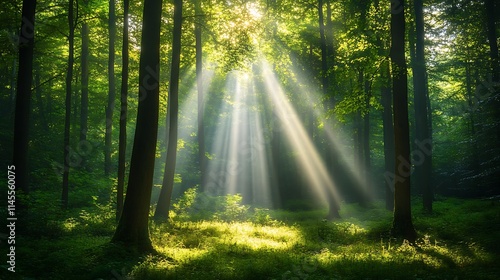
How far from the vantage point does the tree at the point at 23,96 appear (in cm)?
1212

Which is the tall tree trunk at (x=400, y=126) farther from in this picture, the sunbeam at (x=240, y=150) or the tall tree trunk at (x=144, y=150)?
the sunbeam at (x=240, y=150)

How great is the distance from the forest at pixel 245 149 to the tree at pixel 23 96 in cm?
4

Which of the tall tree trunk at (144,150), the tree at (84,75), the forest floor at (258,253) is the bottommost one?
the forest floor at (258,253)

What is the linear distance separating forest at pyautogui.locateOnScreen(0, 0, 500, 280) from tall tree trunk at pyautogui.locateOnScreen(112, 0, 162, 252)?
39mm

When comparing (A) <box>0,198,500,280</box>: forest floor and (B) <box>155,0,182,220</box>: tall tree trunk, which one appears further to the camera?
(B) <box>155,0,182,220</box>: tall tree trunk

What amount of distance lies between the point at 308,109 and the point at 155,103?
1854 centimetres

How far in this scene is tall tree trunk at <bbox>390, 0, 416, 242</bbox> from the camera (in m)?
12.3

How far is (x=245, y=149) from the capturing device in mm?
36656

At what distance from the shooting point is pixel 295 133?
29.6 metres

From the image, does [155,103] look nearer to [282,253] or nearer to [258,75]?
[282,253]

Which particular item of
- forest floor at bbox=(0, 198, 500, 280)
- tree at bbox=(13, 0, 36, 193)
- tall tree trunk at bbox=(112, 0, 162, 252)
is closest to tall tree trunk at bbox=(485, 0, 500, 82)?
forest floor at bbox=(0, 198, 500, 280)

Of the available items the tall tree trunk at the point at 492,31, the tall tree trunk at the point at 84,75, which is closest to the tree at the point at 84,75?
the tall tree trunk at the point at 84,75

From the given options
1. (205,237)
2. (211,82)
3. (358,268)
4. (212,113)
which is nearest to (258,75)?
(211,82)

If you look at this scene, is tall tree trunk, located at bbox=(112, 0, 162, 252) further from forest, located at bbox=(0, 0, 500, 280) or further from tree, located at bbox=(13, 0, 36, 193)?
tree, located at bbox=(13, 0, 36, 193)
